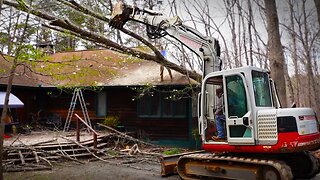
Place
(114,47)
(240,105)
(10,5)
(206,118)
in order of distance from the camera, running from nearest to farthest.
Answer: (240,105), (206,118), (10,5), (114,47)

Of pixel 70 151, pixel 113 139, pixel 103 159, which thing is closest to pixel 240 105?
pixel 103 159

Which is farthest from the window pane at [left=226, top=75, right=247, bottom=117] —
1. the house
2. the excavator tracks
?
the house

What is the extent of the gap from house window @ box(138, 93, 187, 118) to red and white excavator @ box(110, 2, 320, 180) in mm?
7137

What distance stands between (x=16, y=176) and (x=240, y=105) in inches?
261

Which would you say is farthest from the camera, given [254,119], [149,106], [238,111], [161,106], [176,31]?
[149,106]

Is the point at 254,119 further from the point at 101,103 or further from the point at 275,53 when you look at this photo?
the point at 101,103

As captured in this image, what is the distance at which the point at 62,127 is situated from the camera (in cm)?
1802

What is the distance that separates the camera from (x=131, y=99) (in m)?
17.0

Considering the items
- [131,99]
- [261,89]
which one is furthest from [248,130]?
[131,99]

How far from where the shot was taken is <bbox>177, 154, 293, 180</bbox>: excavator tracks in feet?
21.0

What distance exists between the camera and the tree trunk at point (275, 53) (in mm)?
10273

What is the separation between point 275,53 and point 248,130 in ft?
15.5

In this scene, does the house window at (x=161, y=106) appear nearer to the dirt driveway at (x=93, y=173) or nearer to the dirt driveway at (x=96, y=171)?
the dirt driveway at (x=96, y=171)

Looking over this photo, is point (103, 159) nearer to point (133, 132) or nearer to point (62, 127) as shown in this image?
point (133, 132)
